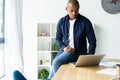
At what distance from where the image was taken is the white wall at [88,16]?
4660mm

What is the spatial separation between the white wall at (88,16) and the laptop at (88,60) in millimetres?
2290

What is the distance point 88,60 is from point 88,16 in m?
2.40

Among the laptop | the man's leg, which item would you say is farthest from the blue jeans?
the laptop

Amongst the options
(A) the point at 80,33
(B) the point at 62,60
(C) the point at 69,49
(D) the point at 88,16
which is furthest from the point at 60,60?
(D) the point at 88,16

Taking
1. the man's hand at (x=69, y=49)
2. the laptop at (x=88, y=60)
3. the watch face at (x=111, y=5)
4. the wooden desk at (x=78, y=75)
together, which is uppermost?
the watch face at (x=111, y=5)

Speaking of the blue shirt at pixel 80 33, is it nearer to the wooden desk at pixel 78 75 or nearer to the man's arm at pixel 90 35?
the man's arm at pixel 90 35

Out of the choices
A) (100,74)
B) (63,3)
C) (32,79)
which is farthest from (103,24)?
(100,74)

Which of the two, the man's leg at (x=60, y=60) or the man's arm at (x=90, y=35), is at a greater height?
the man's arm at (x=90, y=35)

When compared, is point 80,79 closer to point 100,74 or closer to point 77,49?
point 100,74

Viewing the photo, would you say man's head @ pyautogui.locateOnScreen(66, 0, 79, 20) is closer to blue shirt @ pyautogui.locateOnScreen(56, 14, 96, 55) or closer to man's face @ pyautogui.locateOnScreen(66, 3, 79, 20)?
man's face @ pyautogui.locateOnScreen(66, 3, 79, 20)

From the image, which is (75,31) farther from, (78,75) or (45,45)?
(45,45)

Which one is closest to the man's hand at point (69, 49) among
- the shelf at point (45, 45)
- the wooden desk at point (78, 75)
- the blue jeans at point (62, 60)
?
the blue jeans at point (62, 60)

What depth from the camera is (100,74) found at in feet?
6.42

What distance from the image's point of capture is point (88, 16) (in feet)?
15.3
